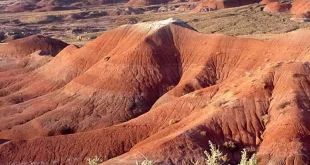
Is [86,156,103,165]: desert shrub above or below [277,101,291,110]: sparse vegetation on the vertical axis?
below

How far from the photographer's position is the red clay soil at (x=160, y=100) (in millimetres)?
32812

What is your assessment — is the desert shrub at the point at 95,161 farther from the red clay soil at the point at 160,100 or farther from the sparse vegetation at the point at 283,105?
the sparse vegetation at the point at 283,105

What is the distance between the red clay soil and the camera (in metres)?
32.8

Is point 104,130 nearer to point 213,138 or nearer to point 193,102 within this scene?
point 193,102

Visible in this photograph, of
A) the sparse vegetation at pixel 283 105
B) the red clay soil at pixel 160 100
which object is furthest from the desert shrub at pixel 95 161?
the sparse vegetation at pixel 283 105

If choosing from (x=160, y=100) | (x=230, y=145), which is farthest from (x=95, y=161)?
(x=160, y=100)

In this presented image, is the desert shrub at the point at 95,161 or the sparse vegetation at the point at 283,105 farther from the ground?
the sparse vegetation at the point at 283,105

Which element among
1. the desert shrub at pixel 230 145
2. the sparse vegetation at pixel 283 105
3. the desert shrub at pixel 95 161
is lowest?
the desert shrub at pixel 95 161

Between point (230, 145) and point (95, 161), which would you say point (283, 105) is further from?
point (95, 161)

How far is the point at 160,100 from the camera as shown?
47719 millimetres

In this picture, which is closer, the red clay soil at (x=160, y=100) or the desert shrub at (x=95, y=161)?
the red clay soil at (x=160, y=100)

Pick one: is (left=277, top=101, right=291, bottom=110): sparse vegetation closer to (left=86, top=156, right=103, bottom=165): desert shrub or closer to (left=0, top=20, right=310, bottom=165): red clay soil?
(left=0, top=20, right=310, bottom=165): red clay soil

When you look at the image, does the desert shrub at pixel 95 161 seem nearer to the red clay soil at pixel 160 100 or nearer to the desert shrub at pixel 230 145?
the red clay soil at pixel 160 100

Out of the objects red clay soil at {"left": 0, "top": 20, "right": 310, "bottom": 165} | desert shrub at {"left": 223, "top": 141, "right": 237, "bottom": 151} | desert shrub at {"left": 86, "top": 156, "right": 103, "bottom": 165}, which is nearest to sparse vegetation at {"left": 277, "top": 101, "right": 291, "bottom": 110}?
red clay soil at {"left": 0, "top": 20, "right": 310, "bottom": 165}
